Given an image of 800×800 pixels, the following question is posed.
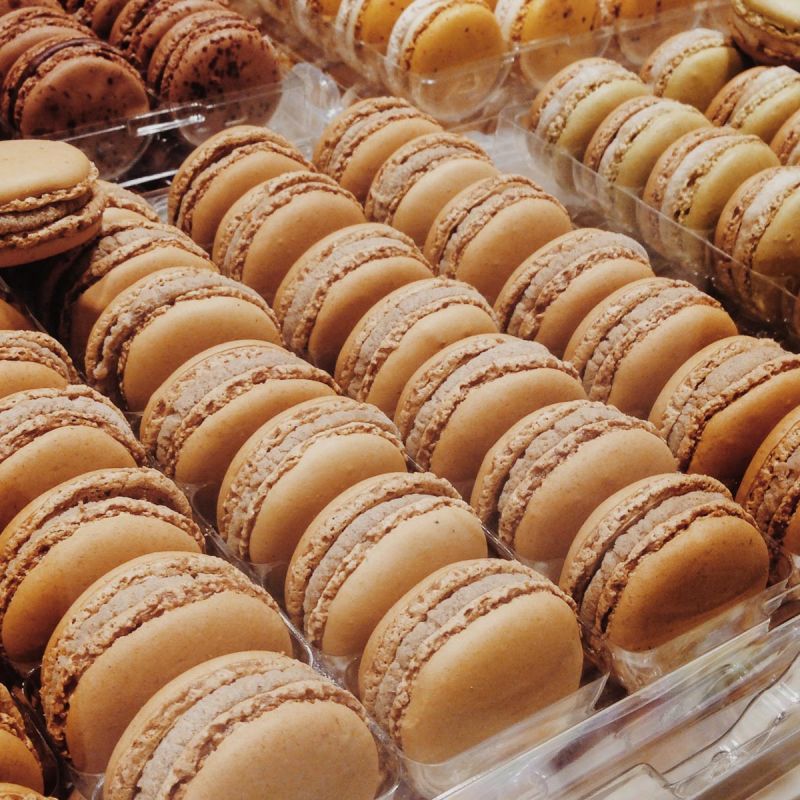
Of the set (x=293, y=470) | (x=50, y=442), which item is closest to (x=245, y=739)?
(x=293, y=470)

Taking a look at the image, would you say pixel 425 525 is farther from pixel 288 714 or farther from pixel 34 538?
pixel 34 538

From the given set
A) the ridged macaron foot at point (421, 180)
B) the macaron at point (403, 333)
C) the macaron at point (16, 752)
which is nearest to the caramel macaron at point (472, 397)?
the macaron at point (403, 333)

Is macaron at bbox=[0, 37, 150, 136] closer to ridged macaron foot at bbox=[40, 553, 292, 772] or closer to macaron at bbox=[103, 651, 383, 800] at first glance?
ridged macaron foot at bbox=[40, 553, 292, 772]

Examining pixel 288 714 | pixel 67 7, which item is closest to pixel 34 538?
pixel 288 714

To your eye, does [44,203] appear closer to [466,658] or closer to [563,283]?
[563,283]

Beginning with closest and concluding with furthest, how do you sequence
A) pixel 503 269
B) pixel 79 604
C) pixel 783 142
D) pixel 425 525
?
1. pixel 79 604
2. pixel 425 525
3. pixel 503 269
4. pixel 783 142

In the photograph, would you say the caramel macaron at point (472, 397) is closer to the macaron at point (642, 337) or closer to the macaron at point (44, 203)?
the macaron at point (642, 337)
